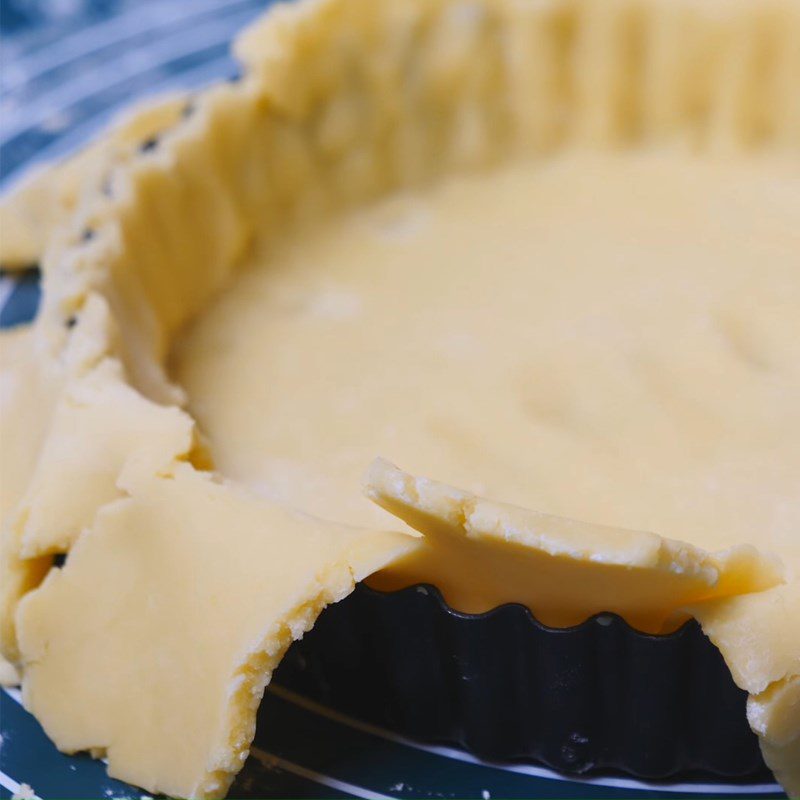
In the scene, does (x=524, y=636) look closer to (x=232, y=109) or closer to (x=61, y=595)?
(x=61, y=595)

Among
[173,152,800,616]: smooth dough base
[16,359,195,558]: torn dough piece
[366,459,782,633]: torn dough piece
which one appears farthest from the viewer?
[173,152,800,616]: smooth dough base

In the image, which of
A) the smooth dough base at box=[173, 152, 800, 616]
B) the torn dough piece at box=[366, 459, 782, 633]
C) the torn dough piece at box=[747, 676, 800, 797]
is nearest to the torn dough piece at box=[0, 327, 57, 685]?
the smooth dough base at box=[173, 152, 800, 616]

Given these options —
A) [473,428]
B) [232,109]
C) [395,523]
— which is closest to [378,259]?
[232,109]

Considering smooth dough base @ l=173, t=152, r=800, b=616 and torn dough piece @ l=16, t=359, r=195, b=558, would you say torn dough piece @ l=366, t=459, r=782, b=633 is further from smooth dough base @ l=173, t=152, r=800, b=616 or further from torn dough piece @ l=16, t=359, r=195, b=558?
torn dough piece @ l=16, t=359, r=195, b=558

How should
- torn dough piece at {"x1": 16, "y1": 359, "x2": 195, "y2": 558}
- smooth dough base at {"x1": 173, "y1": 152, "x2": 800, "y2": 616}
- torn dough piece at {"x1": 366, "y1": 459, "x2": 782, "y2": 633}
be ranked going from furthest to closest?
smooth dough base at {"x1": 173, "y1": 152, "x2": 800, "y2": 616} < torn dough piece at {"x1": 16, "y1": 359, "x2": 195, "y2": 558} < torn dough piece at {"x1": 366, "y1": 459, "x2": 782, "y2": 633}

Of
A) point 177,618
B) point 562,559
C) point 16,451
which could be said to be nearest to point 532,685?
point 562,559

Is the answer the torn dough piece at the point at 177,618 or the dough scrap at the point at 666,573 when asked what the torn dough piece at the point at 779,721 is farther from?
the torn dough piece at the point at 177,618

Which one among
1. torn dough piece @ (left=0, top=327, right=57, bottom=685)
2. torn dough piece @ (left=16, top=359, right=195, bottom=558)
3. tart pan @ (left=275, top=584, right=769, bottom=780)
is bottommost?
tart pan @ (left=275, top=584, right=769, bottom=780)
